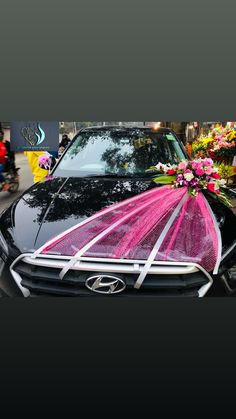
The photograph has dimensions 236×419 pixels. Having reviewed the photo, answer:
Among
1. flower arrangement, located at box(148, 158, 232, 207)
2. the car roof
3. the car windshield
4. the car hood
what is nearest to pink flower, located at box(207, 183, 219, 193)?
flower arrangement, located at box(148, 158, 232, 207)

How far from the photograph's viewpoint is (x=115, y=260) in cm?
188

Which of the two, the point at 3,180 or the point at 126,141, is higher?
the point at 126,141

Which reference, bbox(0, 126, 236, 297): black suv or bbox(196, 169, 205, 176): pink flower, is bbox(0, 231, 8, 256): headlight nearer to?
bbox(0, 126, 236, 297): black suv

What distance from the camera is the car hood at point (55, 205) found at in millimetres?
2084

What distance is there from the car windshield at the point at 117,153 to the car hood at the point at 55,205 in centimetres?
18

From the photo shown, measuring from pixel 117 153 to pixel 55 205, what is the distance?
1.01 metres

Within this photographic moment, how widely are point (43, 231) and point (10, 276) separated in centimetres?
34

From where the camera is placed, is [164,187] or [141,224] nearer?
[141,224]

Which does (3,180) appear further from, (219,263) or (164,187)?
(219,263)

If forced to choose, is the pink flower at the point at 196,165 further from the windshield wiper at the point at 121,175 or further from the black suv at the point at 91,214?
the windshield wiper at the point at 121,175

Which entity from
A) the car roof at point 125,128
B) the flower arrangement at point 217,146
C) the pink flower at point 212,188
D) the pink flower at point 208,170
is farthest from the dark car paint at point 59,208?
the flower arrangement at point 217,146

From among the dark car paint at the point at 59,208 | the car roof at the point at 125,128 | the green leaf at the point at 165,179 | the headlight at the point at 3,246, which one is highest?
the car roof at the point at 125,128

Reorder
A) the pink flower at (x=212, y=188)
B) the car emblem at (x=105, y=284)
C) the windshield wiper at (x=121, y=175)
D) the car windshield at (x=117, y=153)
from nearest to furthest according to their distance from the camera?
the car emblem at (x=105, y=284)
the pink flower at (x=212, y=188)
the windshield wiper at (x=121, y=175)
the car windshield at (x=117, y=153)
